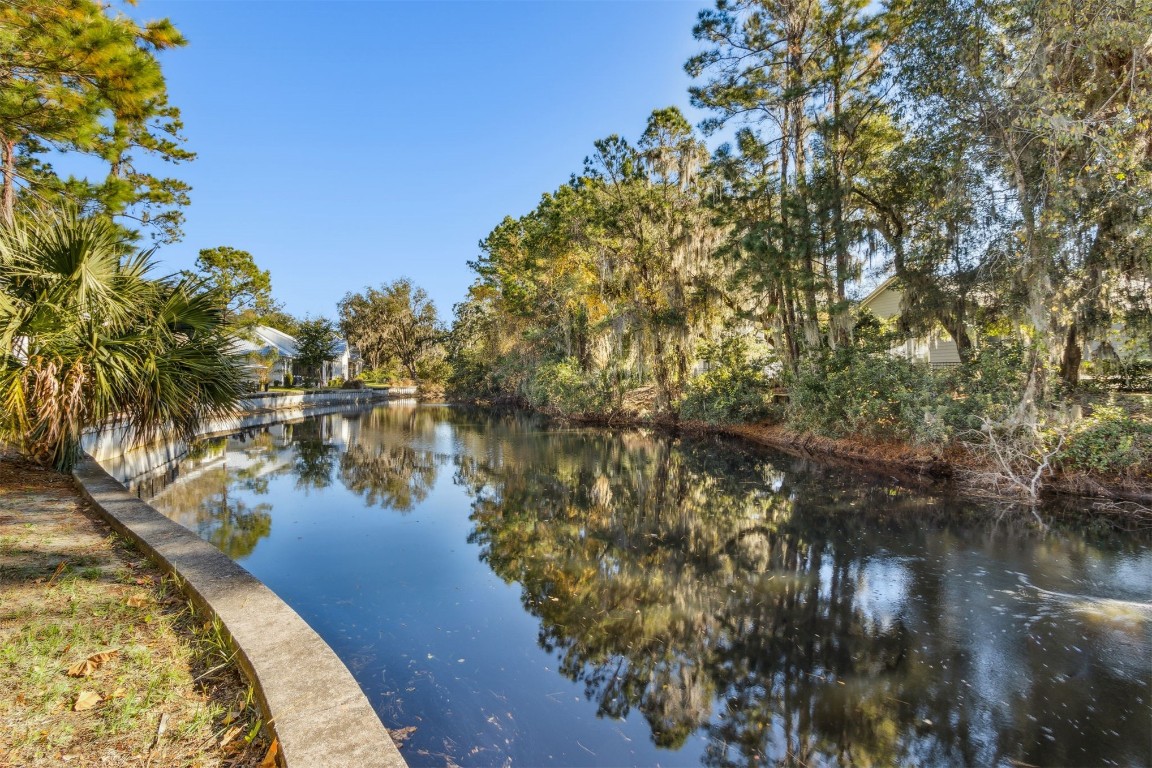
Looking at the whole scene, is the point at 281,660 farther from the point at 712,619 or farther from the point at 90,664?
the point at 712,619

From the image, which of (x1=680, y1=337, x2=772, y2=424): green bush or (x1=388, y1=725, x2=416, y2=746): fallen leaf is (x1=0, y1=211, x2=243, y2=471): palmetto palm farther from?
(x1=680, y1=337, x2=772, y2=424): green bush

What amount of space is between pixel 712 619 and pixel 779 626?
0.54m

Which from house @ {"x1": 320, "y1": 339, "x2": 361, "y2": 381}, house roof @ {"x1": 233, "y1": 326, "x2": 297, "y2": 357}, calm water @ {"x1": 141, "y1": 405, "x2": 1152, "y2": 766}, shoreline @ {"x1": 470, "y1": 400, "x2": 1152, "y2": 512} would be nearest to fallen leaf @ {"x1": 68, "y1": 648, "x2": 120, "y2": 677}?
calm water @ {"x1": 141, "y1": 405, "x2": 1152, "y2": 766}

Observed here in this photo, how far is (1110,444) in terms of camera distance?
8516 mm

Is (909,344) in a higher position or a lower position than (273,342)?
lower

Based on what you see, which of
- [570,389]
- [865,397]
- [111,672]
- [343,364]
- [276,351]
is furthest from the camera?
[343,364]

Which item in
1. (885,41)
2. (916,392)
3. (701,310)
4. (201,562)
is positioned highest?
(885,41)

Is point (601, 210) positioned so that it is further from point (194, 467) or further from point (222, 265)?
point (222, 265)

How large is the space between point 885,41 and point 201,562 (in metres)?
16.5

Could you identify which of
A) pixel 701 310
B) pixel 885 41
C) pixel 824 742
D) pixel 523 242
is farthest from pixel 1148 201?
pixel 523 242

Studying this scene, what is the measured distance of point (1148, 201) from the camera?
8500 mm

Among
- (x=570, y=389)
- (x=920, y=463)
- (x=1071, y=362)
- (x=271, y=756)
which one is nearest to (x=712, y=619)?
(x=271, y=756)

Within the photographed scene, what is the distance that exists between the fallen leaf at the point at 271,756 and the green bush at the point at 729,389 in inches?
673

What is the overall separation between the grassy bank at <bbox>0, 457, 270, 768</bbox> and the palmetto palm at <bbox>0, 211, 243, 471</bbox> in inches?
98.9
